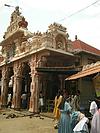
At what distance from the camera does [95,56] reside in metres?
22.3

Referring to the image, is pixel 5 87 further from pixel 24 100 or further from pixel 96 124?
pixel 96 124

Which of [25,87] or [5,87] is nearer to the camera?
[25,87]

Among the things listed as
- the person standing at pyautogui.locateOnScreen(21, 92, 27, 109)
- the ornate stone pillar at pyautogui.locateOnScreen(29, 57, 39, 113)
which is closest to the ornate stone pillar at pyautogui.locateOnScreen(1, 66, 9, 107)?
the person standing at pyautogui.locateOnScreen(21, 92, 27, 109)

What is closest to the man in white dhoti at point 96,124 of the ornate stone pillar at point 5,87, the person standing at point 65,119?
the person standing at point 65,119

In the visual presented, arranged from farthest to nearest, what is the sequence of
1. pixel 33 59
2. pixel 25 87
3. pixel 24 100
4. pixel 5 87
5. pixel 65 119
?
pixel 5 87 < pixel 25 87 < pixel 24 100 < pixel 33 59 < pixel 65 119

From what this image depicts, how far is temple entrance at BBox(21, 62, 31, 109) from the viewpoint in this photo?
23391 mm

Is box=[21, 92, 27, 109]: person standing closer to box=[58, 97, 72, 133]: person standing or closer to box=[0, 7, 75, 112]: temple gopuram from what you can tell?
box=[0, 7, 75, 112]: temple gopuram

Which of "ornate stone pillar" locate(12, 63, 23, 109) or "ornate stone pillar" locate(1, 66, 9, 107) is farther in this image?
"ornate stone pillar" locate(1, 66, 9, 107)

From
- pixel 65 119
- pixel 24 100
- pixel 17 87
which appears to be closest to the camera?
pixel 65 119

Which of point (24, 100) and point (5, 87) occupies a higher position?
point (5, 87)

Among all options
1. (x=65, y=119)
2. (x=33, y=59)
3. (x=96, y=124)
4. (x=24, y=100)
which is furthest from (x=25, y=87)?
(x=96, y=124)

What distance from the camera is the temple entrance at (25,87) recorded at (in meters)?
23.4

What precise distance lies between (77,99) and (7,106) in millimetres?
12208

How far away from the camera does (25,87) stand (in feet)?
84.6
